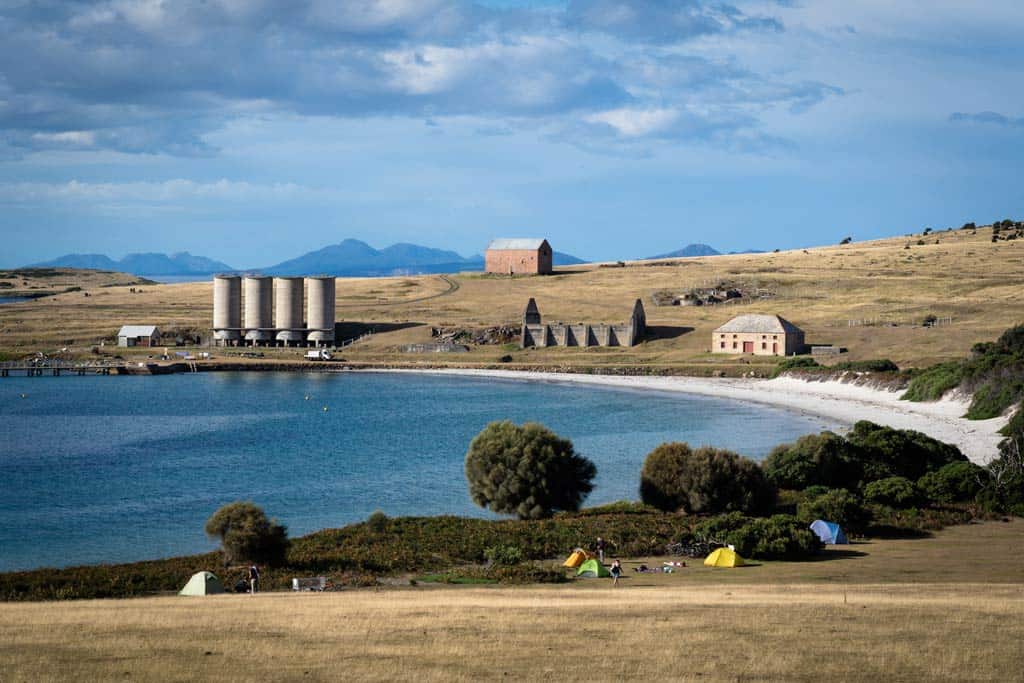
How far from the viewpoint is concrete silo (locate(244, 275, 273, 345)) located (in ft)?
433

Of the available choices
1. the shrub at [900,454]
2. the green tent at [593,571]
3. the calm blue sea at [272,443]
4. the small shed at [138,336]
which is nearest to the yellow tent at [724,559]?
the green tent at [593,571]

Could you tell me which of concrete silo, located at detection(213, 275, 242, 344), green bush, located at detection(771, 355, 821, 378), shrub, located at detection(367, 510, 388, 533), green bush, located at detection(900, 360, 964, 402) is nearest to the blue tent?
shrub, located at detection(367, 510, 388, 533)

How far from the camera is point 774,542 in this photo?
113ft

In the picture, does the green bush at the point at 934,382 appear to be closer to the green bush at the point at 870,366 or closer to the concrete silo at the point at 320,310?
the green bush at the point at 870,366

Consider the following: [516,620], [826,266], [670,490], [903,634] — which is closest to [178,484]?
[670,490]

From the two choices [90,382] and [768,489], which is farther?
[90,382]

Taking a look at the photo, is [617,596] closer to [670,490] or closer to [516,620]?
[516,620]

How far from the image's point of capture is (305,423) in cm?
7994

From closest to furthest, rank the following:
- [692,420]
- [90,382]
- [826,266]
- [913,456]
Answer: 1. [913,456]
2. [692,420]
3. [90,382]
4. [826,266]

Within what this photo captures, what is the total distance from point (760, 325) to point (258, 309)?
185 feet

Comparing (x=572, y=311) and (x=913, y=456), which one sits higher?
(x=572, y=311)

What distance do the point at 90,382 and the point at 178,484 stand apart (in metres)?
60.6

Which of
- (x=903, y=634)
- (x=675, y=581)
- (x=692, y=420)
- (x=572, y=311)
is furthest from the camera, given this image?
(x=572, y=311)

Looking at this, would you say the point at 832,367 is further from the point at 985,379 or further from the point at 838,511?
the point at 838,511
